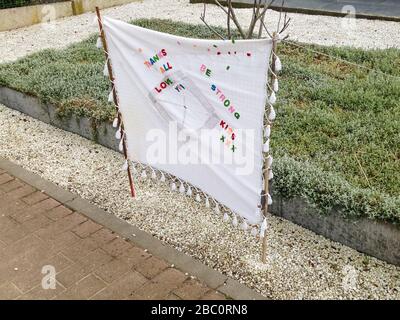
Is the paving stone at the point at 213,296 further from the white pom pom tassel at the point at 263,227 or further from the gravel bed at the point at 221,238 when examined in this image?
the white pom pom tassel at the point at 263,227

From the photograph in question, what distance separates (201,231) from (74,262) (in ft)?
3.89

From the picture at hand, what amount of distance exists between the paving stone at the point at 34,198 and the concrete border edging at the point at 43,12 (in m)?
7.72

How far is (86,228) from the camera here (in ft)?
15.3

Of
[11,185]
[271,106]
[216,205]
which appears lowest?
[11,185]

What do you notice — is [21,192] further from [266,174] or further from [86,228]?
[266,174]

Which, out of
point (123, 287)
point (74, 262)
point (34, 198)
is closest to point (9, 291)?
point (74, 262)

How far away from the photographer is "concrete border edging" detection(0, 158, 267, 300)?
153 inches

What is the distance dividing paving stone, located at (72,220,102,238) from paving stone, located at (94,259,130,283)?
532 mm

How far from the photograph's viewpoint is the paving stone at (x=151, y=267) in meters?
4.05

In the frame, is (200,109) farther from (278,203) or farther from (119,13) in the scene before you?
(119,13)

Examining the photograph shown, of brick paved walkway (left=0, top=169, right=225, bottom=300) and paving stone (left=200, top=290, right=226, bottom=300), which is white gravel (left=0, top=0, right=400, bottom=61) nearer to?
brick paved walkway (left=0, top=169, right=225, bottom=300)

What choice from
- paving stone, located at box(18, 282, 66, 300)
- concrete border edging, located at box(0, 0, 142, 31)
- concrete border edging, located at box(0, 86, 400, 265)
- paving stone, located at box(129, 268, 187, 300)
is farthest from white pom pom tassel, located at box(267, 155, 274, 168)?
concrete border edging, located at box(0, 0, 142, 31)

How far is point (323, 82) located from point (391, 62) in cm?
137
